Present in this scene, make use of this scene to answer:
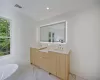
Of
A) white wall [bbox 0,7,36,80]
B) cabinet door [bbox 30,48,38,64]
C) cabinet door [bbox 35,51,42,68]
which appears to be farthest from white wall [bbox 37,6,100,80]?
white wall [bbox 0,7,36,80]

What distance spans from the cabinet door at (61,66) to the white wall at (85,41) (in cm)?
60

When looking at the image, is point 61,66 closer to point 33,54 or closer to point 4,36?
point 33,54

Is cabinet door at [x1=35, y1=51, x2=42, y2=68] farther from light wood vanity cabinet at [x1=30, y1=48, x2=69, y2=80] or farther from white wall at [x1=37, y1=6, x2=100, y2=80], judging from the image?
white wall at [x1=37, y1=6, x2=100, y2=80]

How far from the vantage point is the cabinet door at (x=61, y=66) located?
2.32 meters

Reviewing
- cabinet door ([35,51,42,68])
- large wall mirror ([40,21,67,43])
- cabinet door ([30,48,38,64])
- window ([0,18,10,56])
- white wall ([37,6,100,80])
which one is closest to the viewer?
white wall ([37,6,100,80])

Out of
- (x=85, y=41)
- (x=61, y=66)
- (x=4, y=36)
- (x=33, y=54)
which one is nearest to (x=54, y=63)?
(x=61, y=66)

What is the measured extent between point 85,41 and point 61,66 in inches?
46.8

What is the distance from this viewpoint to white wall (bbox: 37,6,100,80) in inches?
89.2

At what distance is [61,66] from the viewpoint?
2404mm

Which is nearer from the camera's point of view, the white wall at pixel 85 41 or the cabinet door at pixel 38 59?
the white wall at pixel 85 41

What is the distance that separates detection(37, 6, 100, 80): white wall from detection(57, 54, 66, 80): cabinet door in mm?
602

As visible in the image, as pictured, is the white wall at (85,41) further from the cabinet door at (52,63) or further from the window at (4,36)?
the window at (4,36)

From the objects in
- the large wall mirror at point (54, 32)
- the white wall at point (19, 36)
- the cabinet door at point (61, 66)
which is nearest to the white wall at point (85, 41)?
the large wall mirror at point (54, 32)

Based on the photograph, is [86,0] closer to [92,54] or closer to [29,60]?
[92,54]
